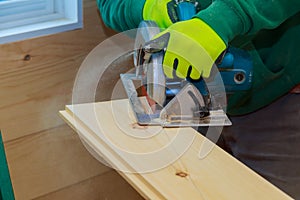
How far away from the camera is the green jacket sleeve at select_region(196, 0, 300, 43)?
2.80 feet

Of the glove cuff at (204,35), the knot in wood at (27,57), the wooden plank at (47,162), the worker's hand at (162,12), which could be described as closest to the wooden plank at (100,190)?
the wooden plank at (47,162)

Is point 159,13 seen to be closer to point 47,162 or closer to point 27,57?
point 27,57

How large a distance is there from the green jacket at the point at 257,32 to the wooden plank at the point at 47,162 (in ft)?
1.20

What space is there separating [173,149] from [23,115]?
538 mm

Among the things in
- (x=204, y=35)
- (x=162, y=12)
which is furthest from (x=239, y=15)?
(x=162, y=12)

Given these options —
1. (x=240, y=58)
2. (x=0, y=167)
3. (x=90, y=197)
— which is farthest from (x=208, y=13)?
(x=90, y=197)

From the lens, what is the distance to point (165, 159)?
2.73ft

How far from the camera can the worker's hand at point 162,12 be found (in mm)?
958

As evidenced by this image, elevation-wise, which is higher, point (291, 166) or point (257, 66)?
point (257, 66)

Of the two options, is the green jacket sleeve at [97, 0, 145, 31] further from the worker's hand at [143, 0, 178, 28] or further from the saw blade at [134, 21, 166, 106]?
the saw blade at [134, 21, 166, 106]

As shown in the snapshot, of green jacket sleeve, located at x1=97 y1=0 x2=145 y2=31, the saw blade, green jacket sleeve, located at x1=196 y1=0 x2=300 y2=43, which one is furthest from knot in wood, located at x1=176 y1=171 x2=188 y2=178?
green jacket sleeve, located at x1=97 y1=0 x2=145 y2=31

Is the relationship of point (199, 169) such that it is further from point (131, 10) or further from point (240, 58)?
point (131, 10)

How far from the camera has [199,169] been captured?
2.69 feet

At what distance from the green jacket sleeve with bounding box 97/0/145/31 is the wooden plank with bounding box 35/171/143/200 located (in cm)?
48
